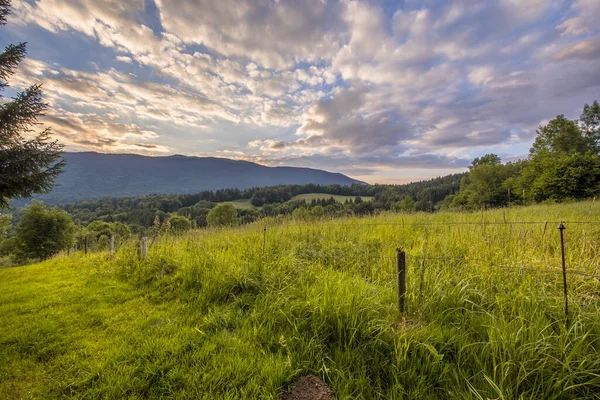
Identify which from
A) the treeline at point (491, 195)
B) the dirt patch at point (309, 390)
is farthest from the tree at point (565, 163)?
the dirt patch at point (309, 390)

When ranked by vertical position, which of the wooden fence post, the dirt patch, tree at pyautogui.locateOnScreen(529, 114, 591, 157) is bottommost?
the dirt patch

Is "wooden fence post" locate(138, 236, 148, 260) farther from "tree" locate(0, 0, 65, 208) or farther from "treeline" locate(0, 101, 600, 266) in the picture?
"treeline" locate(0, 101, 600, 266)

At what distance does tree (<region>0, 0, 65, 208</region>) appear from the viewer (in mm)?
6895

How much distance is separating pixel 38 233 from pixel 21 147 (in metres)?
33.9

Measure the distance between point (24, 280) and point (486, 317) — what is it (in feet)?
38.0

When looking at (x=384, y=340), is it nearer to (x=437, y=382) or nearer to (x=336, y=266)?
(x=437, y=382)

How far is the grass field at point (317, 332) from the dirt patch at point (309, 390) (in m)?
0.09

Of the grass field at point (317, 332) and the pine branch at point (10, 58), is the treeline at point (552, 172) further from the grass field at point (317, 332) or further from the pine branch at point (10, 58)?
the pine branch at point (10, 58)

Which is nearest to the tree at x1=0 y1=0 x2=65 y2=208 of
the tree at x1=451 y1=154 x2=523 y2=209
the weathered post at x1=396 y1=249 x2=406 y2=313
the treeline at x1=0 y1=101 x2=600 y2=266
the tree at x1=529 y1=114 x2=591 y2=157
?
the treeline at x1=0 y1=101 x2=600 y2=266

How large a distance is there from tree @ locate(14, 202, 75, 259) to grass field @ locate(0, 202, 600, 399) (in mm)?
36114

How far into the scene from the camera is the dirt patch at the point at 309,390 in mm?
2092

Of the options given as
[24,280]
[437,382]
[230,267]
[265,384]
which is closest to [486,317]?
[437,382]

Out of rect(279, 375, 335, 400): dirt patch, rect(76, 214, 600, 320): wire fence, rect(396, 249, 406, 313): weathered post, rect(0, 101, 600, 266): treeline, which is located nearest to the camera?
rect(279, 375, 335, 400): dirt patch

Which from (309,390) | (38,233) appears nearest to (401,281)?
(309,390)
